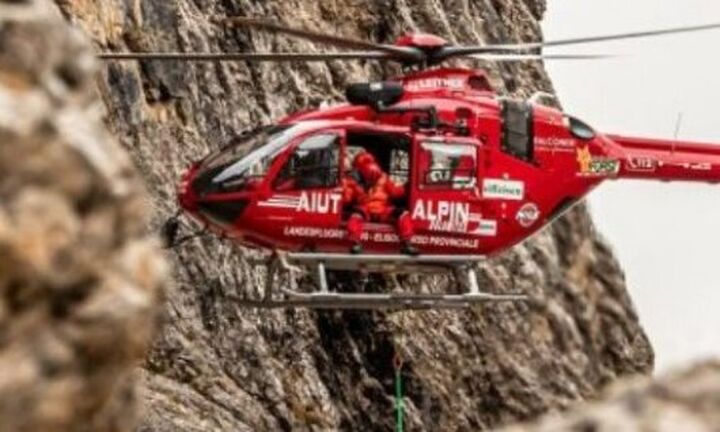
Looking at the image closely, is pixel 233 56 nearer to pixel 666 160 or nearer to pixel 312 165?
pixel 312 165

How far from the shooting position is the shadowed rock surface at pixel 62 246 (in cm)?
300

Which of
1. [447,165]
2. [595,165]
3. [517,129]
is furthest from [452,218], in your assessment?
[595,165]

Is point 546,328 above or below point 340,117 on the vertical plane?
below

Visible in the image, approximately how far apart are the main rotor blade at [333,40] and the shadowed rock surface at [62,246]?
991 cm

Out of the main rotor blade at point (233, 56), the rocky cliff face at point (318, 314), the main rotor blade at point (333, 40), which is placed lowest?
the rocky cliff face at point (318, 314)

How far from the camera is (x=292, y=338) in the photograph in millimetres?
19906

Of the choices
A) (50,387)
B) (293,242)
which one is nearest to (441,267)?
(293,242)

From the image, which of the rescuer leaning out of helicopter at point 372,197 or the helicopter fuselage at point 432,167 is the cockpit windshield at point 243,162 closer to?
the helicopter fuselage at point 432,167

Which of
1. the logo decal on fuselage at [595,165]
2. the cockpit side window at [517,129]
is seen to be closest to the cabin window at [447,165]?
the cockpit side window at [517,129]

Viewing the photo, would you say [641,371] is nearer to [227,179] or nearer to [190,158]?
[190,158]

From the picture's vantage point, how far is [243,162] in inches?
584

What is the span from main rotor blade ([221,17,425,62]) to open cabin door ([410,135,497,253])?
Answer: 35.6 inches

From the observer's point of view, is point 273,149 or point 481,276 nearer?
point 273,149

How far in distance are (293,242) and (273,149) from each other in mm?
1108
